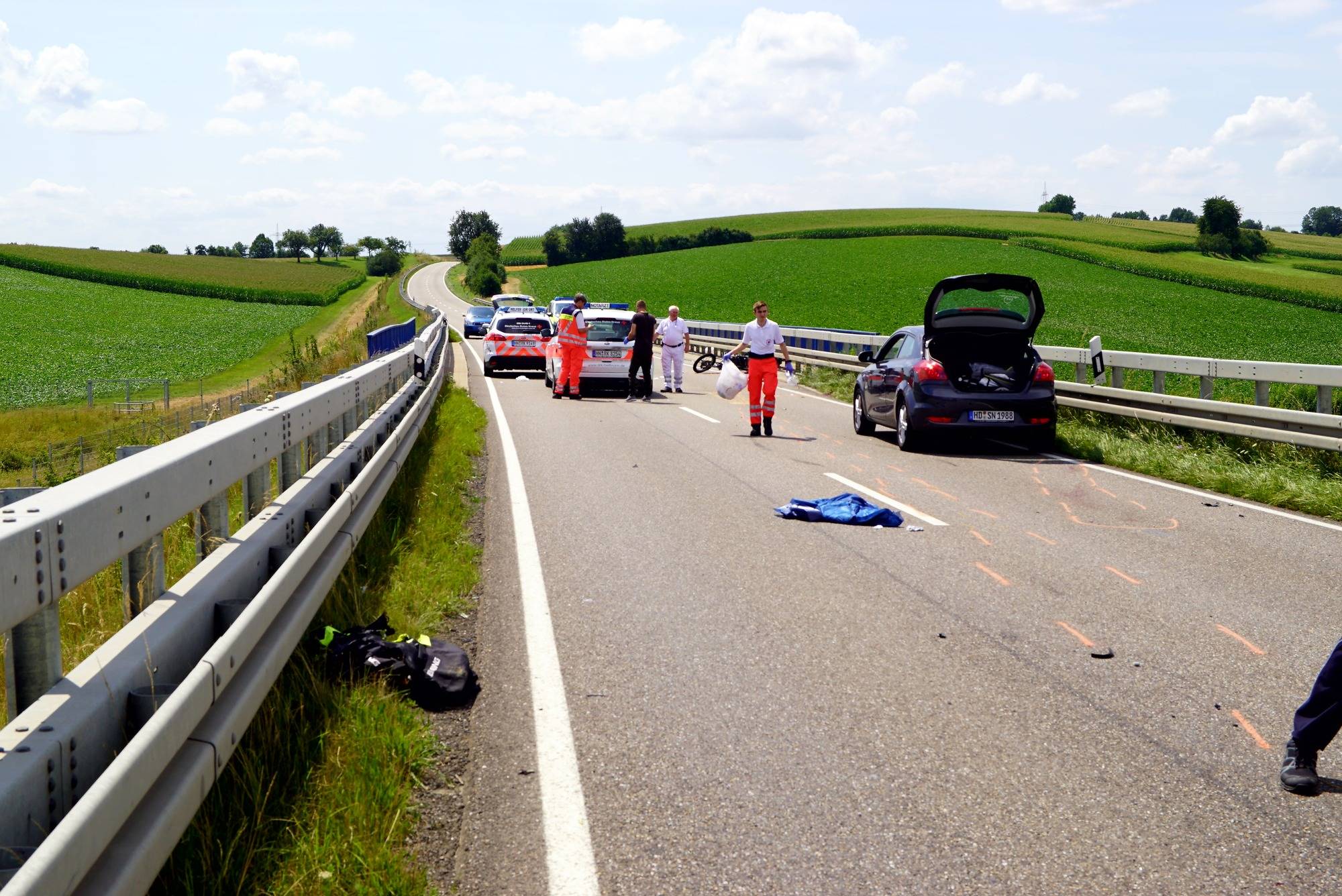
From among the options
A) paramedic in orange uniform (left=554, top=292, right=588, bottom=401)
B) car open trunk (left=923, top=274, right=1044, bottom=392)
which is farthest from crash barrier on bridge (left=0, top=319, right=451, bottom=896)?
paramedic in orange uniform (left=554, top=292, right=588, bottom=401)

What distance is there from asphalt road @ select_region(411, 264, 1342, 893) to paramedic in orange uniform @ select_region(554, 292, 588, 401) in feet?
40.6

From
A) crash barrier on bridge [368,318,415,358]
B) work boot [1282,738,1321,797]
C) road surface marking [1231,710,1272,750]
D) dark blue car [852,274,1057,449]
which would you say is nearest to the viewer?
work boot [1282,738,1321,797]

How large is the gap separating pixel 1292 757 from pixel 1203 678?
4.13ft

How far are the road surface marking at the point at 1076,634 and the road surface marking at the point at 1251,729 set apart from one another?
104 cm

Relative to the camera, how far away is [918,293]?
7619 cm

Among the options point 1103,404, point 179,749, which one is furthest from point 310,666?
point 1103,404

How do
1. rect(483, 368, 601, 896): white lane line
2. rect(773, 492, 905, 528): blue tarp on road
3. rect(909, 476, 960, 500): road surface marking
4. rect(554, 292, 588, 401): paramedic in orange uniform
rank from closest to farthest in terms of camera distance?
rect(483, 368, 601, 896): white lane line
rect(773, 492, 905, 528): blue tarp on road
rect(909, 476, 960, 500): road surface marking
rect(554, 292, 588, 401): paramedic in orange uniform

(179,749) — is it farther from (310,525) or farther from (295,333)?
(295,333)

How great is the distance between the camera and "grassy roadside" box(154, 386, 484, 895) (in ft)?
11.2

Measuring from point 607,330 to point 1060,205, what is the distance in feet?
539

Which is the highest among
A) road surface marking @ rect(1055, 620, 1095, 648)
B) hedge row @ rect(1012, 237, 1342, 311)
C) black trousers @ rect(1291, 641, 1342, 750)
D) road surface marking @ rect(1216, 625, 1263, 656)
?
hedge row @ rect(1012, 237, 1342, 311)

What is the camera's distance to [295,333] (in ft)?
221

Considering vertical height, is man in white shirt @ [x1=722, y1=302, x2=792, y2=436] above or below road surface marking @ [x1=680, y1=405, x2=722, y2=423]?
above

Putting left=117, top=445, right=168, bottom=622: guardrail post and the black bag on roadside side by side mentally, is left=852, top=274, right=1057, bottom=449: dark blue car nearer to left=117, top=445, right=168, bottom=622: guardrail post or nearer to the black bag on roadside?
the black bag on roadside
